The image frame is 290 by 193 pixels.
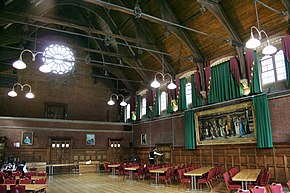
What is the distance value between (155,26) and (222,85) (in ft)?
19.6

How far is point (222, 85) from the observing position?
44.1 ft

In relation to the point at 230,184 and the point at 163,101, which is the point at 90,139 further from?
the point at 230,184

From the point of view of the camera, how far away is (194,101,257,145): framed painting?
12.1 metres

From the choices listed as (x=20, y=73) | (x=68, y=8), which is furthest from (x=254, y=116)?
(x=20, y=73)

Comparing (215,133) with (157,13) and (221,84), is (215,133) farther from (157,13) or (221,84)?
(157,13)

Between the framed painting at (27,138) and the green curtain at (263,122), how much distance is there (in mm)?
14898

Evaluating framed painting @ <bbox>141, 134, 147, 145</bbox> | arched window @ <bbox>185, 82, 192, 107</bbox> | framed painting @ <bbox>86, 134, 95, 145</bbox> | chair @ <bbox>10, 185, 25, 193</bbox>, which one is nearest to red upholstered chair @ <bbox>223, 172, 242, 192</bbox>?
chair @ <bbox>10, 185, 25, 193</bbox>

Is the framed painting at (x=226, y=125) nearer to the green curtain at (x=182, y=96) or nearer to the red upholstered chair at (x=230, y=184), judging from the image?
the green curtain at (x=182, y=96)

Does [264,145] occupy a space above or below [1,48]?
below

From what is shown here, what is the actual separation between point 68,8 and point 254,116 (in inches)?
620

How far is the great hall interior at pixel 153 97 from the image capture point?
36.0 feet

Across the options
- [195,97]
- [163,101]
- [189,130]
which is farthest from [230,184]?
[163,101]

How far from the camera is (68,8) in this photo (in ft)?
63.1

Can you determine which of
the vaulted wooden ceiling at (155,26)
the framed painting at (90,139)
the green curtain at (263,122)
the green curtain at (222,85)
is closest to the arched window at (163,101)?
the vaulted wooden ceiling at (155,26)
